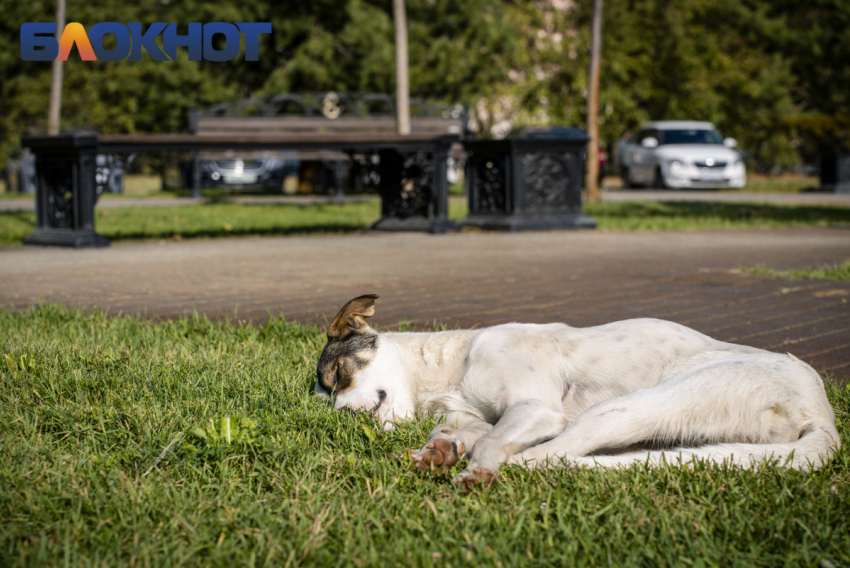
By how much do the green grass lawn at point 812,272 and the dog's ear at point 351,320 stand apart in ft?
15.3

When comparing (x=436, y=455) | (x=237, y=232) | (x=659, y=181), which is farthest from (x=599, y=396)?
(x=659, y=181)

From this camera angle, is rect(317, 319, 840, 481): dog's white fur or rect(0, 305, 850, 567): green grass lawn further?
rect(317, 319, 840, 481): dog's white fur

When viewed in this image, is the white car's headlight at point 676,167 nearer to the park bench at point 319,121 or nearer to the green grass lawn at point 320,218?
the park bench at point 319,121

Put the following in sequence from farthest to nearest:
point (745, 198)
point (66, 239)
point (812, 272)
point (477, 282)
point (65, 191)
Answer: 1. point (745, 198)
2. point (65, 191)
3. point (66, 239)
4. point (812, 272)
5. point (477, 282)

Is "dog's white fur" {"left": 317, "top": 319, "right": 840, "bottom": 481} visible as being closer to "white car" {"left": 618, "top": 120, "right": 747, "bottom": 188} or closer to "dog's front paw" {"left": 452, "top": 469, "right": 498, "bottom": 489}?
"dog's front paw" {"left": 452, "top": 469, "right": 498, "bottom": 489}

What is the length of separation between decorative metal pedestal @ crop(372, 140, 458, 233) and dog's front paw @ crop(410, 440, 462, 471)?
841 centimetres

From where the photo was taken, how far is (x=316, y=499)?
229cm

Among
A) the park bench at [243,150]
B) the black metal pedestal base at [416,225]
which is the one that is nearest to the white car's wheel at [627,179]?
the park bench at [243,150]

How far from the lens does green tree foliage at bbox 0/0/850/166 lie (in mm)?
23891

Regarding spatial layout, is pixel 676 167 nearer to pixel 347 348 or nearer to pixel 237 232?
pixel 237 232

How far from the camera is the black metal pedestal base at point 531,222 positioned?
11.2 metres

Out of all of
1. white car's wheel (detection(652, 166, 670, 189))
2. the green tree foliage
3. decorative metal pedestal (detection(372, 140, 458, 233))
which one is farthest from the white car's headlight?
decorative metal pedestal (detection(372, 140, 458, 233))

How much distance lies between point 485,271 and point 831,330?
3.13 meters

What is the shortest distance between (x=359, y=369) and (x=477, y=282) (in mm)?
3554
